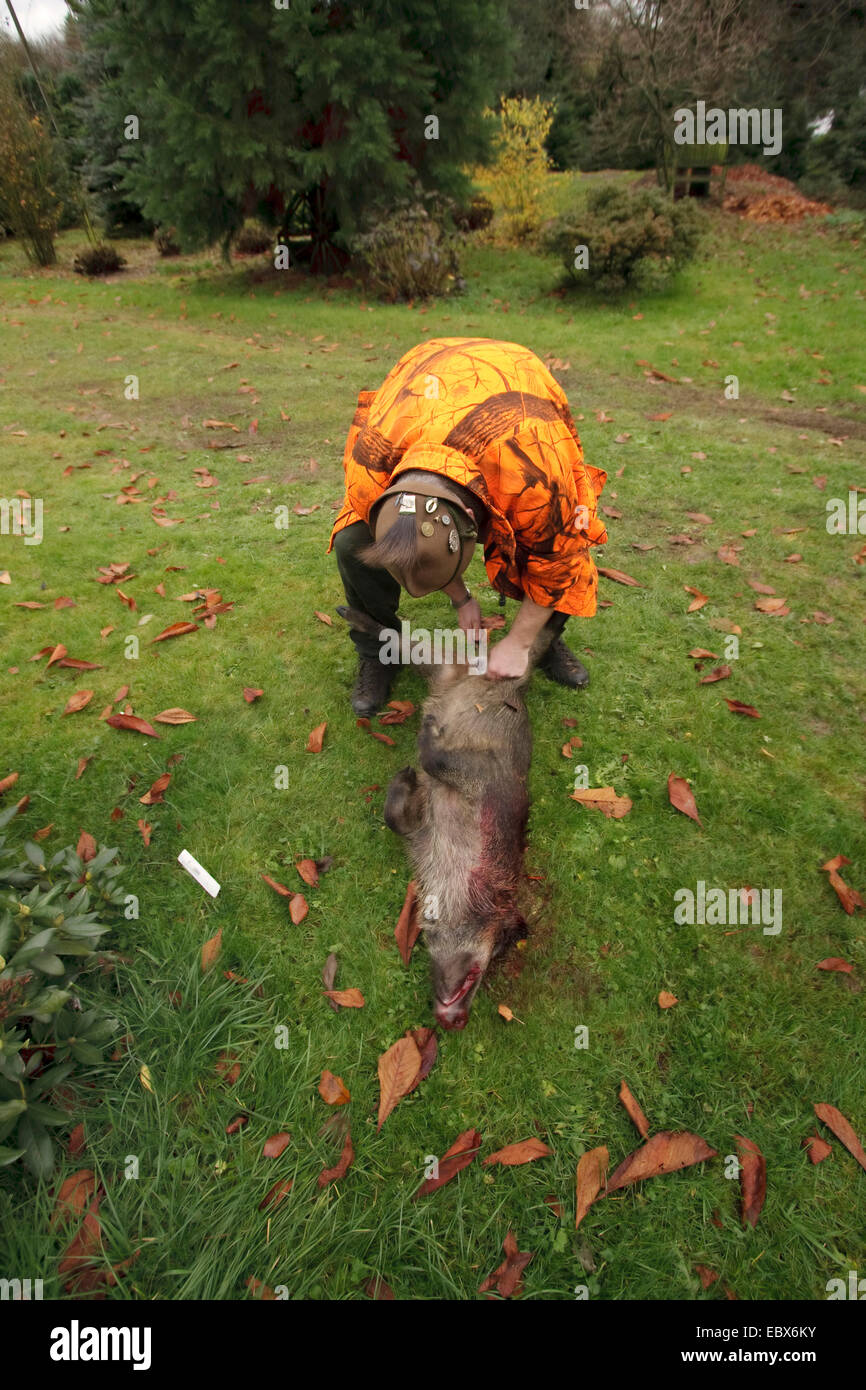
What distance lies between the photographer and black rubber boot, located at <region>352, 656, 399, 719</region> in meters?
3.53

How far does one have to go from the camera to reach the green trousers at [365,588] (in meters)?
Result: 3.08

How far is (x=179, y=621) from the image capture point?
161 inches

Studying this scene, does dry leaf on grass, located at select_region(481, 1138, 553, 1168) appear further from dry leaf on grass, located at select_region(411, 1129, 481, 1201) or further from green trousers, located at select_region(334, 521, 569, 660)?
green trousers, located at select_region(334, 521, 569, 660)

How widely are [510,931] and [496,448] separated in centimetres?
183

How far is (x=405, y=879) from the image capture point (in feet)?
9.23

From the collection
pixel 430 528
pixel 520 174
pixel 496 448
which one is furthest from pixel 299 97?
pixel 430 528

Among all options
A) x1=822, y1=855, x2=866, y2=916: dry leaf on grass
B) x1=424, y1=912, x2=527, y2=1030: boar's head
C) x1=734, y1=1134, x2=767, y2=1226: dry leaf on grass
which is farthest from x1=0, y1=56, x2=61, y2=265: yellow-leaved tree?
x1=734, y1=1134, x2=767, y2=1226: dry leaf on grass

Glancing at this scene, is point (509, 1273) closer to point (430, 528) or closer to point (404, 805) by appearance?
point (404, 805)

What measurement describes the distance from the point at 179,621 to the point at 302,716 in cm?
120

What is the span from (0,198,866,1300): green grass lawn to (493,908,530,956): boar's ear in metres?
0.12

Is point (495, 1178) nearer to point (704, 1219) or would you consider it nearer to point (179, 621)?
point (704, 1219)

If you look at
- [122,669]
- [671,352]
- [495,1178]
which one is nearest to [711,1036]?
[495,1178]

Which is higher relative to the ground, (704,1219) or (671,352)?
(671,352)

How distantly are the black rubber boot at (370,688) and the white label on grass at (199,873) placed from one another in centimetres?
116
